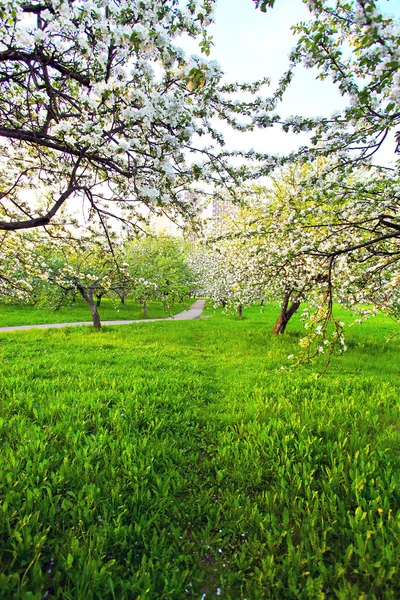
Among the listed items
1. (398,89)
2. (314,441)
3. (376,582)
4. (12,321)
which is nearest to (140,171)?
(398,89)

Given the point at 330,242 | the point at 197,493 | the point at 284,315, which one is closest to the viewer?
the point at 197,493

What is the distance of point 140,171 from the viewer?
11.6 ft

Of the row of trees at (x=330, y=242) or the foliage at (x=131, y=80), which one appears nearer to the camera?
the foliage at (x=131, y=80)

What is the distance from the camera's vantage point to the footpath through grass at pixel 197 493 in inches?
75.4

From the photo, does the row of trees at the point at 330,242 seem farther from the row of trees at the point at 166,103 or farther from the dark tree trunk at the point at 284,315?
the dark tree trunk at the point at 284,315

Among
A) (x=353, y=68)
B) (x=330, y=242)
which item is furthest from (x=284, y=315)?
(x=353, y=68)

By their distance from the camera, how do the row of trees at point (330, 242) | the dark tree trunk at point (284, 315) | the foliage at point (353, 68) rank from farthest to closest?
the dark tree trunk at point (284, 315) → the row of trees at point (330, 242) → the foliage at point (353, 68)

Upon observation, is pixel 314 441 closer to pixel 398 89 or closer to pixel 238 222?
pixel 398 89

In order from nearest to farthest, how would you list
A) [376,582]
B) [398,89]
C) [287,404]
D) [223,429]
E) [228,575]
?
[376,582] → [228,575] → [398,89] → [223,429] → [287,404]

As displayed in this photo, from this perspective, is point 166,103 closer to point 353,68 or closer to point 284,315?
point 353,68

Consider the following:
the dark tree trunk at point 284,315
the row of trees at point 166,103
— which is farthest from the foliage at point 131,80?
the dark tree trunk at point 284,315

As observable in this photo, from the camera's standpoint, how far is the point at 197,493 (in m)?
2.79

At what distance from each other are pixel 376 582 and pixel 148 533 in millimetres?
1590

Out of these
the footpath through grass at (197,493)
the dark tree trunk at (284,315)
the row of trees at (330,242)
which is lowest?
the footpath through grass at (197,493)
